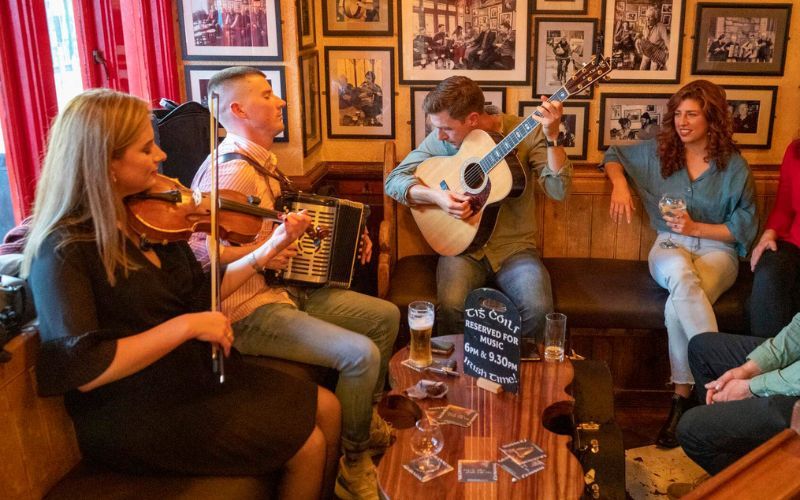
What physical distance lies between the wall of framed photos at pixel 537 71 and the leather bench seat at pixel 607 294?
699 mm

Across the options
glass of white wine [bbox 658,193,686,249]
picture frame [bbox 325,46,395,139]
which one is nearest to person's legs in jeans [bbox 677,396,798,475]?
glass of white wine [bbox 658,193,686,249]

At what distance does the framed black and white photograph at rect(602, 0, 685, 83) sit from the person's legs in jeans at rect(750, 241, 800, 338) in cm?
113

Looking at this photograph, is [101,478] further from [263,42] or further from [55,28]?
[263,42]

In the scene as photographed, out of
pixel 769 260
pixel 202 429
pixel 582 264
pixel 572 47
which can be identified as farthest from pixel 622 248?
pixel 202 429

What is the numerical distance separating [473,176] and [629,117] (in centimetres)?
109

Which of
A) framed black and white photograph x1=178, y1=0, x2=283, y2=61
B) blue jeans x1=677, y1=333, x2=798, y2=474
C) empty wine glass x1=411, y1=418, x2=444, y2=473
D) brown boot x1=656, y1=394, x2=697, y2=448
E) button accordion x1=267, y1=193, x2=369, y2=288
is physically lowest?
brown boot x1=656, y1=394, x2=697, y2=448

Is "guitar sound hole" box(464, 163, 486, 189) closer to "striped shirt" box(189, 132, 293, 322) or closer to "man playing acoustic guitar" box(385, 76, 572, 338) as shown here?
"man playing acoustic guitar" box(385, 76, 572, 338)

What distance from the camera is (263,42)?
10.8ft

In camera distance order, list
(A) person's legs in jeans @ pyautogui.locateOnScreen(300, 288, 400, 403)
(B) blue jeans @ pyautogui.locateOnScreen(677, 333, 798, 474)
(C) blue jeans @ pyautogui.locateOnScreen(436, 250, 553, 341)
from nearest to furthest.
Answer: (B) blue jeans @ pyautogui.locateOnScreen(677, 333, 798, 474), (A) person's legs in jeans @ pyautogui.locateOnScreen(300, 288, 400, 403), (C) blue jeans @ pyautogui.locateOnScreen(436, 250, 553, 341)

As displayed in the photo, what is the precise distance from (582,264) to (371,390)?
1.42 m

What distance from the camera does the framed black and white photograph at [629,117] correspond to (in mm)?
3662

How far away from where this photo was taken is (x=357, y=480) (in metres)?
2.49

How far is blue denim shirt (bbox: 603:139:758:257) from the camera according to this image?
3.09m

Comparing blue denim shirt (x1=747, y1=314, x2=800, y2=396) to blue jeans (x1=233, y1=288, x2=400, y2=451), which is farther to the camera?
blue jeans (x1=233, y1=288, x2=400, y2=451)
